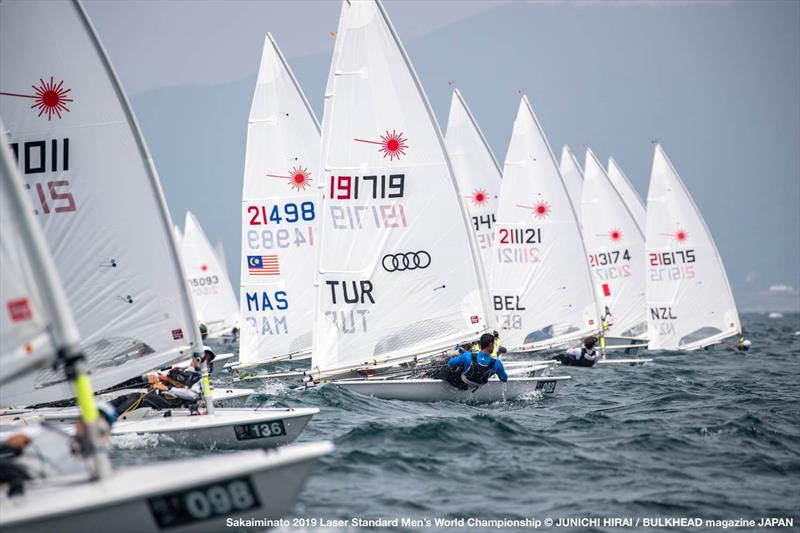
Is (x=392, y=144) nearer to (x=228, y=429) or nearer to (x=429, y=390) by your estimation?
(x=429, y=390)

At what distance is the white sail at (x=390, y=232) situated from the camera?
1719cm

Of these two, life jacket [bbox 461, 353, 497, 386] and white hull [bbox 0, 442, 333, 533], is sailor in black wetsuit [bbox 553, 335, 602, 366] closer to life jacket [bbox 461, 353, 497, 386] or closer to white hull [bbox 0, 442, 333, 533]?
life jacket [bbox 461, 353, 497, 386]

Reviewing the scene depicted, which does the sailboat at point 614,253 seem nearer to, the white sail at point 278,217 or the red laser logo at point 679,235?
the red laser logo at point 679,235

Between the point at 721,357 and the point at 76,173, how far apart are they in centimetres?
2189

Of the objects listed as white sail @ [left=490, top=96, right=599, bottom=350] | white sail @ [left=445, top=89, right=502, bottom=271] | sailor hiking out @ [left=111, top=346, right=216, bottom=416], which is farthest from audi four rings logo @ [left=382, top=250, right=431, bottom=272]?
white sail @ [left=445, top=89, right=502, bottom=271]

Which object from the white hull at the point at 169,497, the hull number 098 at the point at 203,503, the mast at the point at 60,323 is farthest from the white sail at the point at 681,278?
the mast at the point at 60,323

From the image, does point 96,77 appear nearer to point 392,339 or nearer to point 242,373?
point 392,339

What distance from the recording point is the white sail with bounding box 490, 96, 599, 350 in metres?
26.6

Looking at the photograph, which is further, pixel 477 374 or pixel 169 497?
pixel 477 374

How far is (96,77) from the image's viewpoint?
38.6 ft

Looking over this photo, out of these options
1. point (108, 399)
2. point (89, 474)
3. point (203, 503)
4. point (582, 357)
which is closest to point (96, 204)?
point (108, 399)

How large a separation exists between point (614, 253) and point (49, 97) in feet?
85.4

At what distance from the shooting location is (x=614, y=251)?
115 ft

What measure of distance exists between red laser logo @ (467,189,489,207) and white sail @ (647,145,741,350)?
261 inches
